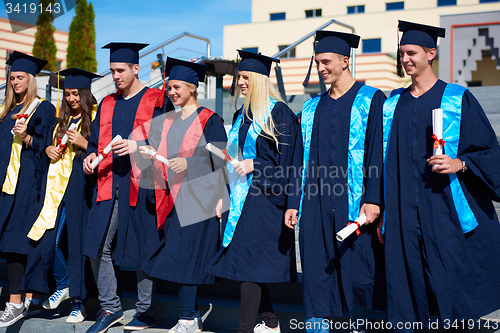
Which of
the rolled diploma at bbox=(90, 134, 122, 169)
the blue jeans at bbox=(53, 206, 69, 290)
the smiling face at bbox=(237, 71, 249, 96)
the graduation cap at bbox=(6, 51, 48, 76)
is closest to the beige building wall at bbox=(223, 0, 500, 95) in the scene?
the graduation cap at bbox=(6, 51, 48, 76)

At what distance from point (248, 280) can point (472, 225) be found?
1.28 m

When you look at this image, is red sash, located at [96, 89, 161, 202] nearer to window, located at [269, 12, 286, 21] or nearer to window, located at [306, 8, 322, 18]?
window, located at [306, 8, 322, 18]

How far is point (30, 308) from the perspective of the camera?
13.1 feet

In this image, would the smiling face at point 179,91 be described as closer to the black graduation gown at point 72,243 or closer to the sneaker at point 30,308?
the black graduation gown at point 72,243

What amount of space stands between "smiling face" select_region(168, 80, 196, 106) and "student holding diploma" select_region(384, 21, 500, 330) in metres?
1.47

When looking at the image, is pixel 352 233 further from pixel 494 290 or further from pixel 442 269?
pixel 494 290

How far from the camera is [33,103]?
12.4 feet

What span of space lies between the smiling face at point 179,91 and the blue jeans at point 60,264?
1261 mm

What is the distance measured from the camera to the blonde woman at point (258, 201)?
9.78ft

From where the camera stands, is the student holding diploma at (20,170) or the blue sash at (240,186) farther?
the student holding diploma at (20,170)

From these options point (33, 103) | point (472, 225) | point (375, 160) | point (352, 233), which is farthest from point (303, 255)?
point (33, 103)

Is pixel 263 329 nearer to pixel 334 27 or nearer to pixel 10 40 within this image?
pixel 334 27

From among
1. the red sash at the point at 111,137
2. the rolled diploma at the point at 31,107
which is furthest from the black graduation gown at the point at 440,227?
the rolled diploma at the point at 31,107

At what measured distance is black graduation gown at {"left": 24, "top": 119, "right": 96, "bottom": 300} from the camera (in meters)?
3.66
